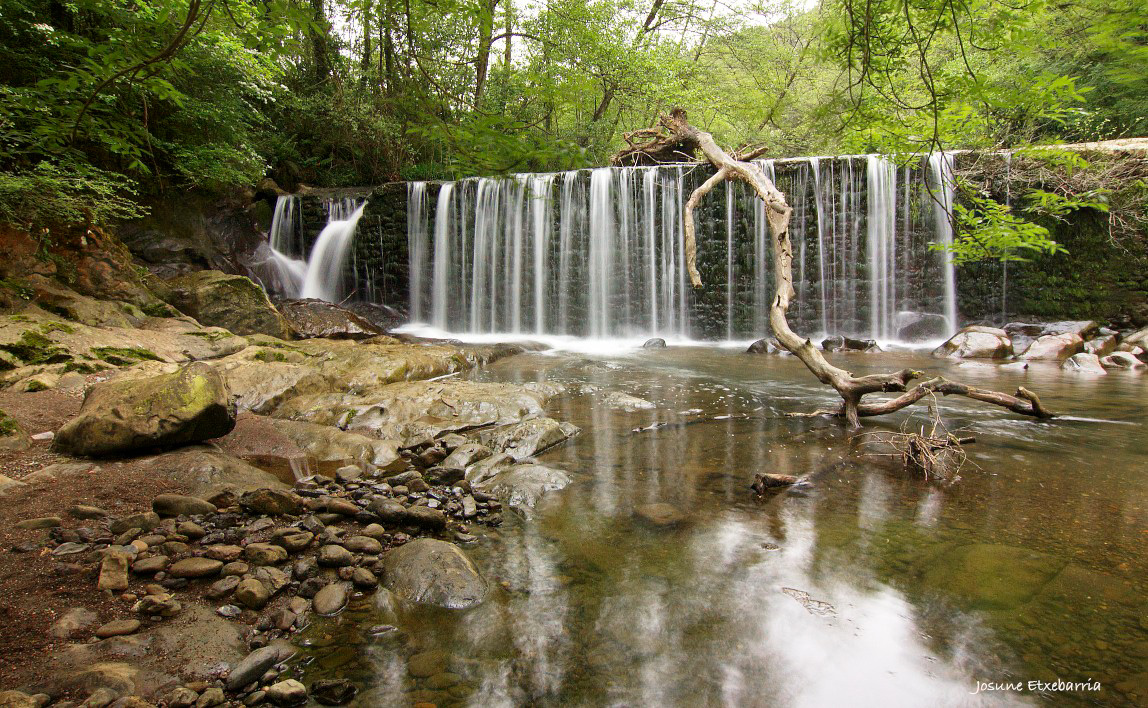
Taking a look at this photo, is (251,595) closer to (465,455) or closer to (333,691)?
(333,691)

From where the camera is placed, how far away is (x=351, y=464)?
14.3 feet

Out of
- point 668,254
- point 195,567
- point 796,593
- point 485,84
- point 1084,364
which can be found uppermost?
point 485,84

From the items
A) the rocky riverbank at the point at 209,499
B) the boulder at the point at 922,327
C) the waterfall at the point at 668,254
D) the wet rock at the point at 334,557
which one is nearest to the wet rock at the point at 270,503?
the rocky riverbank at the point at 209,499

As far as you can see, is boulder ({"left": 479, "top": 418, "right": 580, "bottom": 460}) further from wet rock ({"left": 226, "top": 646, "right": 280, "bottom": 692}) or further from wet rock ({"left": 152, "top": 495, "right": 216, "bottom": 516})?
wet rock ({"left": 226, "top": 646, "right": 280, "bottom": 692})

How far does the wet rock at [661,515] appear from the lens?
11.2 ft

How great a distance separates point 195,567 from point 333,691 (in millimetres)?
1107

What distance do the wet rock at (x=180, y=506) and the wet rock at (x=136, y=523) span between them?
130 mm

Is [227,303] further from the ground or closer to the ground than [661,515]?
further from the ground

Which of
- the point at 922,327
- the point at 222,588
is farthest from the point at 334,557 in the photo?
the point at 922,327

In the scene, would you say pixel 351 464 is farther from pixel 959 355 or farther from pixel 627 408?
pixel 959 355

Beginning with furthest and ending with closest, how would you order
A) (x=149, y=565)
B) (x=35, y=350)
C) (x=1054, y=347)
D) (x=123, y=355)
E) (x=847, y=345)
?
(x=847, y=345) → (x=1054, y=347) → (x=123, y=355) → (x=35, y=350) → (x=149, y=565)

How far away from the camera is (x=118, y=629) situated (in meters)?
2.04

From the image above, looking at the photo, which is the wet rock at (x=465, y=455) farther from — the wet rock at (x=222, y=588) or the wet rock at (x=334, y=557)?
the wet rock at (x=222, y=588)

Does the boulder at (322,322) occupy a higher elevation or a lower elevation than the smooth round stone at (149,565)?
higher
